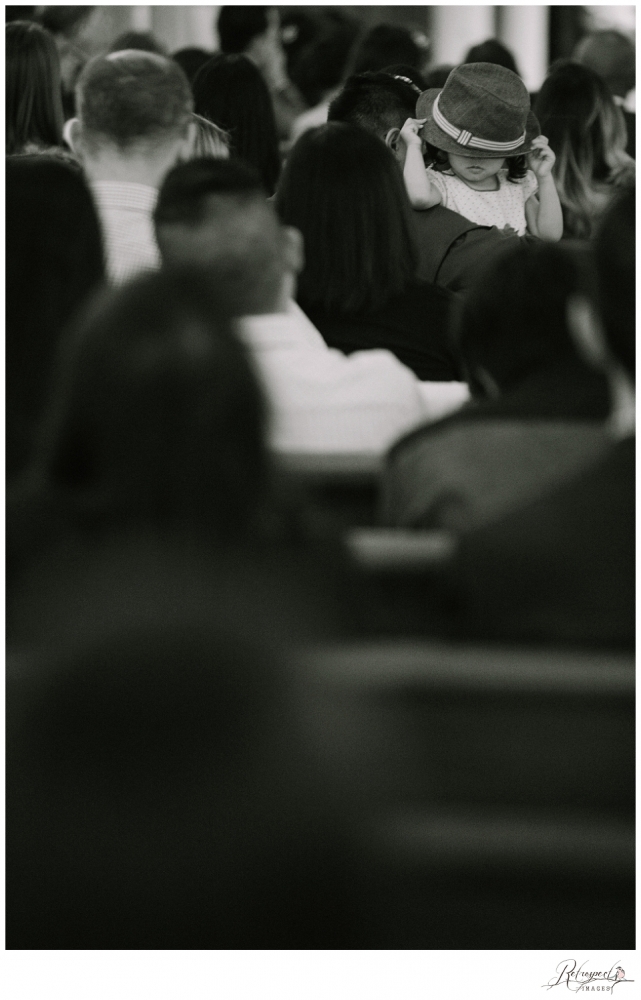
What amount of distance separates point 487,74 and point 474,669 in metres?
2.56

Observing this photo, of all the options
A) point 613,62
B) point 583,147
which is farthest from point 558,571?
point 613,62

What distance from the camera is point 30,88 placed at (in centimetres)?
368

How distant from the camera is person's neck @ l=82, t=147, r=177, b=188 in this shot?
10.0ft

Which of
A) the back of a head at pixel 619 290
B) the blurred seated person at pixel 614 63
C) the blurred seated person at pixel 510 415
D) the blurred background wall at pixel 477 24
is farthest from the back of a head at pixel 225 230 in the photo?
the blurred background wall at pixel 477 24

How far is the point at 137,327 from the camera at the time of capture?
1.45 m

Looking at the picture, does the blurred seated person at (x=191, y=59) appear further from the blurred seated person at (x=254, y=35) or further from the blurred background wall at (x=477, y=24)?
the blurred background wall at (x=477, y=24)

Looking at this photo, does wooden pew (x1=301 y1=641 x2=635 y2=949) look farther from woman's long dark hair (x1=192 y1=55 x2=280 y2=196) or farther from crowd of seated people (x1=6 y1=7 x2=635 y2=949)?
woman's long dark hair (x1=192 y1=55 x2=280 y2=196)

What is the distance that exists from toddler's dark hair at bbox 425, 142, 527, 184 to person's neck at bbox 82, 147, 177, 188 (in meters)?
0.93

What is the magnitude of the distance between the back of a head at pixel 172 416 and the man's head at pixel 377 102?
8.69 feet

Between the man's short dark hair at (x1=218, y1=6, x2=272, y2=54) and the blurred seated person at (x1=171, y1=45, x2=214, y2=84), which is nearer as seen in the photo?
the blurred seated person at (x1=171, y1=45, x2=214, y2=84)

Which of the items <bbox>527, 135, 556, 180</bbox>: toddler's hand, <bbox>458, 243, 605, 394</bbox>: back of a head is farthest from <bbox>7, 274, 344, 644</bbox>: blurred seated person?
<bbox>527, 135, 556, 180</bbox>: toddler's hand

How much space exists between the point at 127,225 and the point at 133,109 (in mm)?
252

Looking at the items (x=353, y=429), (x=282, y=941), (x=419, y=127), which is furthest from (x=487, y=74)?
(x=282, y=941)

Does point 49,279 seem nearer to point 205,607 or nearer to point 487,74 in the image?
point 205,607
